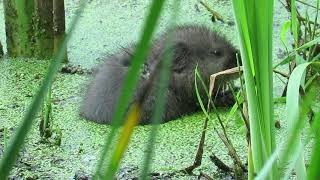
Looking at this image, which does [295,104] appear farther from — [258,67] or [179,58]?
[179,58]

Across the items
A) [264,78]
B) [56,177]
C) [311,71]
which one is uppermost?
[264,78]

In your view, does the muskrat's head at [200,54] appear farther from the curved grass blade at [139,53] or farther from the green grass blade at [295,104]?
the curved grass blade at [139,53]

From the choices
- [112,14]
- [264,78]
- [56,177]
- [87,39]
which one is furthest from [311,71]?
[112,14]

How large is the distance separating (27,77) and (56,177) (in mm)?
1175

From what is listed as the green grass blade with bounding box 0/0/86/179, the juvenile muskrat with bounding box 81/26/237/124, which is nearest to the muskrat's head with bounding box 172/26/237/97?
the juvenile muskrat with bounding box 81/26/237/124

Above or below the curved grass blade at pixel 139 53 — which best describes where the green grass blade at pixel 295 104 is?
below

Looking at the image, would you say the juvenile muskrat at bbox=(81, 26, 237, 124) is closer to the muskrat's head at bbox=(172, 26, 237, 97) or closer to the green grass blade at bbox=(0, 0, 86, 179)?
the muskrat's head at bbox=(172, 26, 237, 97)

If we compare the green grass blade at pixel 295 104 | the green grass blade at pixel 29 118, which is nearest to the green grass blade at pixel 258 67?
the green grass blade at pixel 295 104

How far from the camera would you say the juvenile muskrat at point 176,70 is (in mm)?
3066

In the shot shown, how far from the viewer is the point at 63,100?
330 centimetres

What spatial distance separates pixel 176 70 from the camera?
3424 mm

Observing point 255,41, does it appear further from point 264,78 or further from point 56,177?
point 56,177

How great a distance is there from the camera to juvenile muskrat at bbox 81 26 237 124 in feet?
10.1

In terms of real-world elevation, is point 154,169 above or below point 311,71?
below
